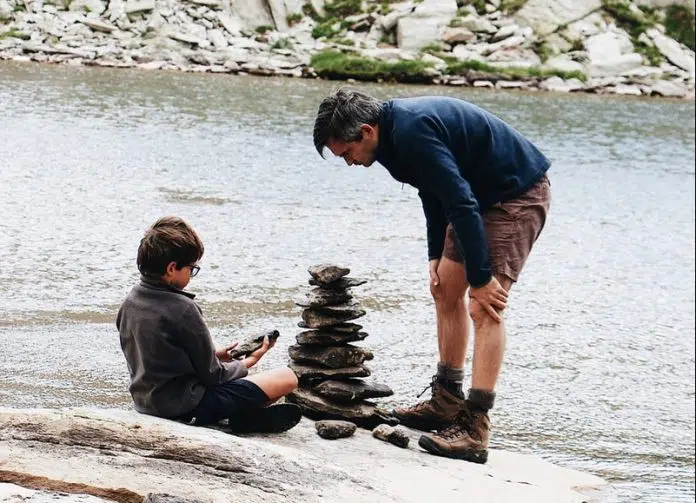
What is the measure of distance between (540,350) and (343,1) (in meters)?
28.5

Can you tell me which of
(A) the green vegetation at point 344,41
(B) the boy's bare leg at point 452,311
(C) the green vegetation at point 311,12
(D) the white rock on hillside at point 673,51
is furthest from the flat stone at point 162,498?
(D) the white rock on hillside at point 673,51

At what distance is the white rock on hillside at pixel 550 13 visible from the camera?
44375mm

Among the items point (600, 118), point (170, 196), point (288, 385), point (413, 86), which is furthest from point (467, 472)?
point (413, 86)

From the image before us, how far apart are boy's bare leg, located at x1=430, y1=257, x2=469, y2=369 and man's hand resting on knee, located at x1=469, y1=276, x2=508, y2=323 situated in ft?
0.81

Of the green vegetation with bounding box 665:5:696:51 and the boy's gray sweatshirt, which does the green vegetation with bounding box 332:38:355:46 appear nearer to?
the green vegetation with bounding box 665:5:696:51

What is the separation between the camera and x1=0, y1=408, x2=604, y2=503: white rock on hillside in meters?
4.16

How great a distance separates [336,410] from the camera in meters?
5.82

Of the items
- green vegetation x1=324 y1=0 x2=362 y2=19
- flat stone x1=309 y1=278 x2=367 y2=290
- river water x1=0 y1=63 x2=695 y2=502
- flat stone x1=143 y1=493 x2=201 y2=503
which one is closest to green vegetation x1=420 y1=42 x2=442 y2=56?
green vegetation x1=324 y1=0 x2=362 y2=19

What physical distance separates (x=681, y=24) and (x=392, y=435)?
161ft

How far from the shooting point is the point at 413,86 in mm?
32938

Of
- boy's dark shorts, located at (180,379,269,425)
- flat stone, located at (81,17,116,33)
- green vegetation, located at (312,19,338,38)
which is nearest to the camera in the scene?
boy's dark shorts, located at (180,379,269,425)

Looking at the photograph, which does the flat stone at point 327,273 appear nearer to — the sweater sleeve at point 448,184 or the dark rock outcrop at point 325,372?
the dark rock outcrop at point 325,372

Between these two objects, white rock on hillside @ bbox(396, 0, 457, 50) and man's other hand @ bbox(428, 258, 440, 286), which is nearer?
man's other hand @ bbox(428, 258, 440, 286)

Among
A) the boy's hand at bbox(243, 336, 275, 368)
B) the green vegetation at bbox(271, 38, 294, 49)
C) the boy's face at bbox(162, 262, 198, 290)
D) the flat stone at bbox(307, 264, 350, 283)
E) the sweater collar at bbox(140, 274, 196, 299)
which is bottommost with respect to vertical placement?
the green vegetation at bbox(271, 38, 294, 49)
